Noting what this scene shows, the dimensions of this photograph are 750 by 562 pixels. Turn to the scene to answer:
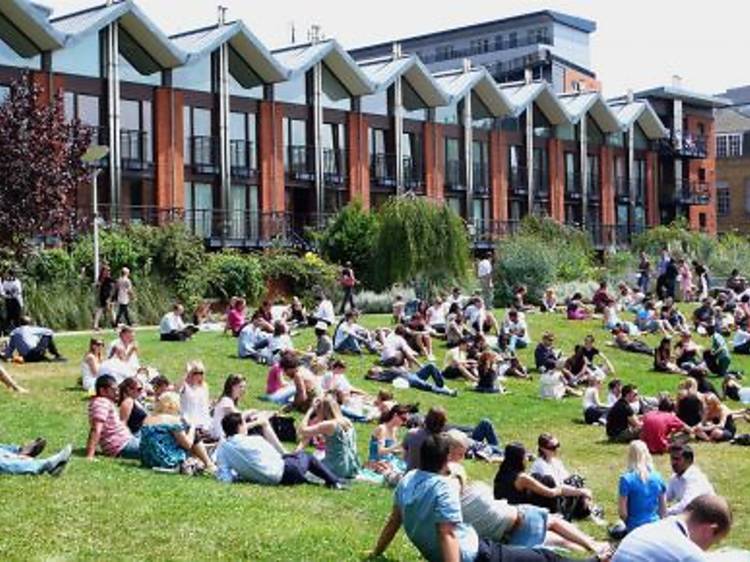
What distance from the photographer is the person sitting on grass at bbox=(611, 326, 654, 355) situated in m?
30.2

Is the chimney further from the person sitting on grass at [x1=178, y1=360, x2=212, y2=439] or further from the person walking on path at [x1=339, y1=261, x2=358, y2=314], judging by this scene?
the person sitting on grass at [x1=178, y1=360, x2=212, y2=439]

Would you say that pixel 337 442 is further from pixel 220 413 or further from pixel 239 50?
pixel 239 50

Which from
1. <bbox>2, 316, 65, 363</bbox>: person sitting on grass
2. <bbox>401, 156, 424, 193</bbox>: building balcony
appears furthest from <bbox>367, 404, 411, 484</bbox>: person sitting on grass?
<bbox>401, 156, 424, 193</bbox>: building balcony

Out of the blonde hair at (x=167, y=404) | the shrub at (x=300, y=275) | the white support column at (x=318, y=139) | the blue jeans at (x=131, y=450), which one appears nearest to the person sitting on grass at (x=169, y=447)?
the blonde hair at (x=167, y=404)

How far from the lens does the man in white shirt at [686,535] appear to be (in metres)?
6.84

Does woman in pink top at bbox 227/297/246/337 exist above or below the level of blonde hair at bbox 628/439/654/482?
above

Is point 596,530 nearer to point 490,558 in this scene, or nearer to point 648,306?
point 490,558

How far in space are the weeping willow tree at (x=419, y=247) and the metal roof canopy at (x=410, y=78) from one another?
11.5 m

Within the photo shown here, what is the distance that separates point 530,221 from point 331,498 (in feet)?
121

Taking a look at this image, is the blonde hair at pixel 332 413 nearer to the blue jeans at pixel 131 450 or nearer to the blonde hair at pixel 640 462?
the blue jeans at pixel 131 450

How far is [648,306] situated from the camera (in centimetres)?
3391

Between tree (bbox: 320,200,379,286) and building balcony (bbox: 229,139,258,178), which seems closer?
tree (bbox: 320,200,379,286)

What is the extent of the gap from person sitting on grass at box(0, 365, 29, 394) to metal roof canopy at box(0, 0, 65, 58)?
68.0 feet

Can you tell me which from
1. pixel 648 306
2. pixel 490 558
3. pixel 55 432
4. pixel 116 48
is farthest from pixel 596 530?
pixel 116 48
